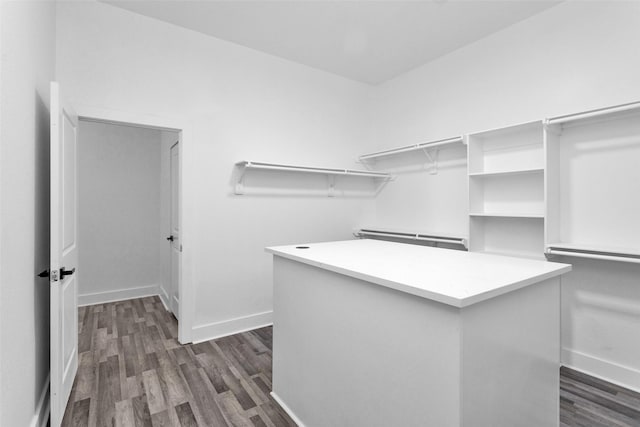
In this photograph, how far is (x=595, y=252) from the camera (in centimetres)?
210

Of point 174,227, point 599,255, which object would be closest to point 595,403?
point 599,255

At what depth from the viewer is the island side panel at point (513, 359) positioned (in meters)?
1.04

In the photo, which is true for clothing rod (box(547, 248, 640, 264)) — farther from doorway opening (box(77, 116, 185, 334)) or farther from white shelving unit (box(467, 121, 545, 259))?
doorway opening (box(77, 116, 185, 334))

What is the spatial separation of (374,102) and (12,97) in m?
3.62

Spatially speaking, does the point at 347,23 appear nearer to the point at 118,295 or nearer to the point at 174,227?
the point at 174,227

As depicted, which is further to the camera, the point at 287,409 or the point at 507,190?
the point at 507,190

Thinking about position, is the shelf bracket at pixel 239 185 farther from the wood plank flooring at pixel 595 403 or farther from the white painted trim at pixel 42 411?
the wood plank flooring at pixel 595 403

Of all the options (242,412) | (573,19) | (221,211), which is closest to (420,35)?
(573,19)

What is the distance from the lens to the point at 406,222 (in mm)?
3742

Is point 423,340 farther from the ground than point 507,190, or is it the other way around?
point 507,190

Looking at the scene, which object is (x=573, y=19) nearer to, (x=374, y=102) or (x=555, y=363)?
(x=374, y=102)

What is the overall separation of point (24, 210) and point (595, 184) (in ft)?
11.3

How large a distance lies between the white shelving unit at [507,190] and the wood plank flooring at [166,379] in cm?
213

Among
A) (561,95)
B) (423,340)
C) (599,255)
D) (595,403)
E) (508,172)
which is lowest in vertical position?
(595,403)
